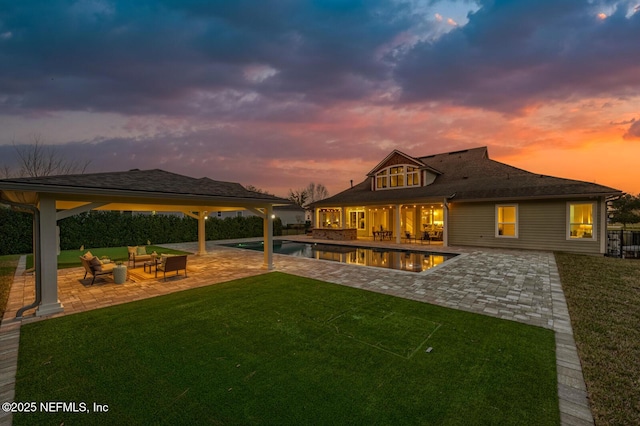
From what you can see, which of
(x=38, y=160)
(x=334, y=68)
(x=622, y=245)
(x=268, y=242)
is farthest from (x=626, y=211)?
(x=38, y=160)

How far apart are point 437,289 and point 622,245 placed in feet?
43.3

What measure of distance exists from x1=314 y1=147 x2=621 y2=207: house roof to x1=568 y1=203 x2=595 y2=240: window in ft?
3.34

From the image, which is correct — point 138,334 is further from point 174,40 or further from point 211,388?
point 174,40

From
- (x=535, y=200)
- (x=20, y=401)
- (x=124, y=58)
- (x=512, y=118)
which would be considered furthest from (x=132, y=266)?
(x=512, y=118)

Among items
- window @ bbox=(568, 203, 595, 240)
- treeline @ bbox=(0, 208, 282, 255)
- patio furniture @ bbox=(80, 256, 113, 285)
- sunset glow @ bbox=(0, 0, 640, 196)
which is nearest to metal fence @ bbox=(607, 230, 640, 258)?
window @ bbox=(568, 203, 595, 240)

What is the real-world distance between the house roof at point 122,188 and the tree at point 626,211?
41141mm

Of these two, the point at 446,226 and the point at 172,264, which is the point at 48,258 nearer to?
the point at 172,264

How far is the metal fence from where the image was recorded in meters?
12.5

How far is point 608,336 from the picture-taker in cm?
433

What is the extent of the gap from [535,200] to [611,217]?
28.6 m

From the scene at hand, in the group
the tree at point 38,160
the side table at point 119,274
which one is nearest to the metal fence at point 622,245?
the side table at point 119,274

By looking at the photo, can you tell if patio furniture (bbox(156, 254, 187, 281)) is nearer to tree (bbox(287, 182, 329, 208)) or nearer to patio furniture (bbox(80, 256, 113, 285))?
patio furniture (bbox(80, 256, 113, 285))

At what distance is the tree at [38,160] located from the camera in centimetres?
2421

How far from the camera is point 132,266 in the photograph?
34.5 ft
